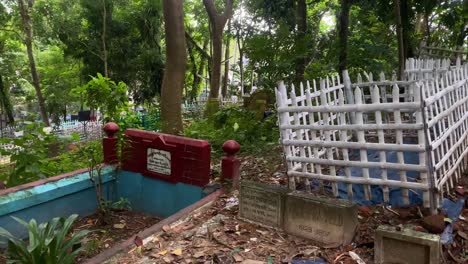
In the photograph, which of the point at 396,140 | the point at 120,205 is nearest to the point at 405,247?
the point at 396,140

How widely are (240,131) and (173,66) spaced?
198cm

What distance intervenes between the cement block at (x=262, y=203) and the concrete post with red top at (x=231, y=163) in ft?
2.67

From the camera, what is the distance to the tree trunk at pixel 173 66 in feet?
25.0

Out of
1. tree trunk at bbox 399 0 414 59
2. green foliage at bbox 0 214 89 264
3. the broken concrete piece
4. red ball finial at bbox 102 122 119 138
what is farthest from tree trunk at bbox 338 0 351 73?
green foliage at bbox 0 214 89 264

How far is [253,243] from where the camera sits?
11.6 feet

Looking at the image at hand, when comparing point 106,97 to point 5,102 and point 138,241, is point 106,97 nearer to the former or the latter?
point 138,241

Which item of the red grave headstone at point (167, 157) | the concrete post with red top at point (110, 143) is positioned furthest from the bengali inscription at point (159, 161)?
the concrete post with red top at point (110, 143)

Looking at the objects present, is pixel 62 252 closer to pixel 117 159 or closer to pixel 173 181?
pixel 173 181

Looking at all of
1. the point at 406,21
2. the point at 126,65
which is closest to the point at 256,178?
the point at 406,21

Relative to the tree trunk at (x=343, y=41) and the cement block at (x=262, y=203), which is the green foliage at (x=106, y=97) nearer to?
the cement block at (x=262, y=203)

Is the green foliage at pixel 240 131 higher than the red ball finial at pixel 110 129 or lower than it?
lower

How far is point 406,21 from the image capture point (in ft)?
29.8

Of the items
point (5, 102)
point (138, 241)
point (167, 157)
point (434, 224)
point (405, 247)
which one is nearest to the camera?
point (405, 247)

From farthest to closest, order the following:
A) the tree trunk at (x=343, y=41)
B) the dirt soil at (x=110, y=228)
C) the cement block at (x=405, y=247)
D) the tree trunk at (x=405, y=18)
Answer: the tree trunk at (x=343, y=41)
the tree trunk at (x=405, y=18)
the dirt soil at (x=110, y=228)
the cement block at (x=405, y=247)
